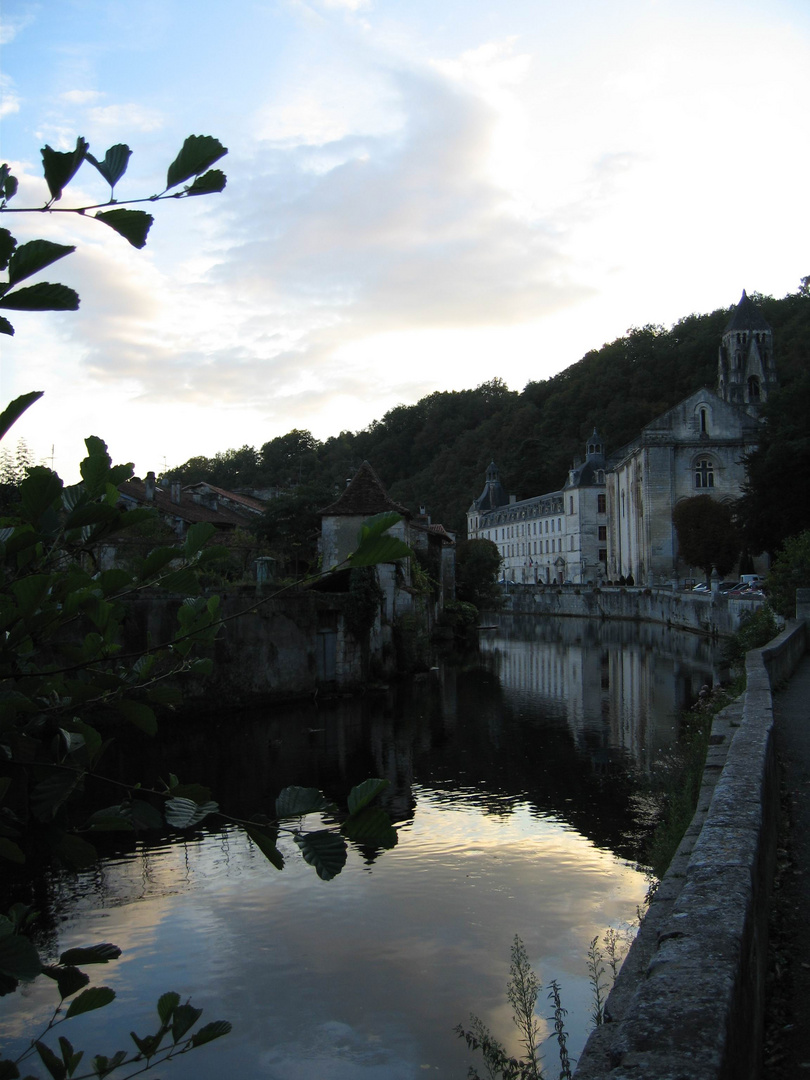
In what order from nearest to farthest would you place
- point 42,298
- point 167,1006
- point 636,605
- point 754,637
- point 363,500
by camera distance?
point 42,298 → point 167,1006 → point 754,637 → point 363,500 → point 636,605

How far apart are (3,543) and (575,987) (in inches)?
282

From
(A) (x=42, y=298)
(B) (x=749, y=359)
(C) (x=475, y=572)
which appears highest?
(B) (x=749, y=359)

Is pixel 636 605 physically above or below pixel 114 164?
below

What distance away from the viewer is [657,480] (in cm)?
6700

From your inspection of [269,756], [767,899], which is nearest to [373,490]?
[269,756]

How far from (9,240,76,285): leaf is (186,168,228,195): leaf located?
1.24ft

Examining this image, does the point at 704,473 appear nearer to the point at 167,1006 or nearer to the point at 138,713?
the point at 138,713

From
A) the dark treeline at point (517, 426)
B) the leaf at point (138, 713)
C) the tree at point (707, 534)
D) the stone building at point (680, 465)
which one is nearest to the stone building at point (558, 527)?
the dark treeline at point (517, 426)

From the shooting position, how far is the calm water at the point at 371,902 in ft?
24.6

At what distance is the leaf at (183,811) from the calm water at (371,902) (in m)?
1.80

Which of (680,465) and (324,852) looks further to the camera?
(680,465)

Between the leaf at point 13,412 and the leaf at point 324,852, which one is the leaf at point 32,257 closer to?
the leaf at point 13,412

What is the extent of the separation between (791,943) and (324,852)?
11.8 feet

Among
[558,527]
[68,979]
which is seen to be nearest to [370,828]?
[68,979]
